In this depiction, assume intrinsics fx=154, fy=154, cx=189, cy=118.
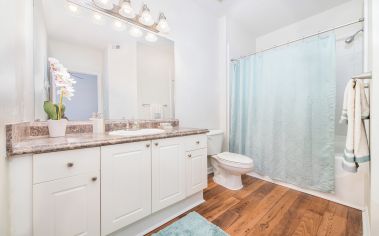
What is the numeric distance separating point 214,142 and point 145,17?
175cm

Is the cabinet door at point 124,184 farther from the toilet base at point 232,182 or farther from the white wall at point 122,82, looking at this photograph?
the toilet base at point 232,182

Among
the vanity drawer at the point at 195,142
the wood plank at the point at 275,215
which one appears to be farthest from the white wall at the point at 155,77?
the wood plank at the point at 275,215

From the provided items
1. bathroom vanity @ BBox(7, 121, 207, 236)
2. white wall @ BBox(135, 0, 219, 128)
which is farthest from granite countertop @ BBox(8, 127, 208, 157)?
white wall @ BBox(135, 0, 219, 128)

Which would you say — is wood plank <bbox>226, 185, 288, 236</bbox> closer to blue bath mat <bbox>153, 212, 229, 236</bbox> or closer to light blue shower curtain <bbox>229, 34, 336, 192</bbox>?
blue bath mat <bbox>153, 212, 229, 236</bbox>

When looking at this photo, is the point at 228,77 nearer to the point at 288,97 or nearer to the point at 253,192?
the point at 288,97

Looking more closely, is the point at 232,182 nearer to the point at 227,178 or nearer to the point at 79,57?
the point at 227,178

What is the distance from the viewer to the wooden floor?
4.21ft

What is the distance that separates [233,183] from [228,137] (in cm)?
78

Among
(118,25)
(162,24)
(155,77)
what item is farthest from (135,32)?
(155,77)

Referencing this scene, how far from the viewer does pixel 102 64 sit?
4.96 ft

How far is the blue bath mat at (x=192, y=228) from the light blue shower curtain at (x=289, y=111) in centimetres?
126

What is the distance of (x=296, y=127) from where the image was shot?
1.91 m

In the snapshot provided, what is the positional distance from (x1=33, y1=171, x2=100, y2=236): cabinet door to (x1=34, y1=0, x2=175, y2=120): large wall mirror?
67 centimetres

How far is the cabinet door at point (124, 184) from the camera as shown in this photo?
3.40 feet
